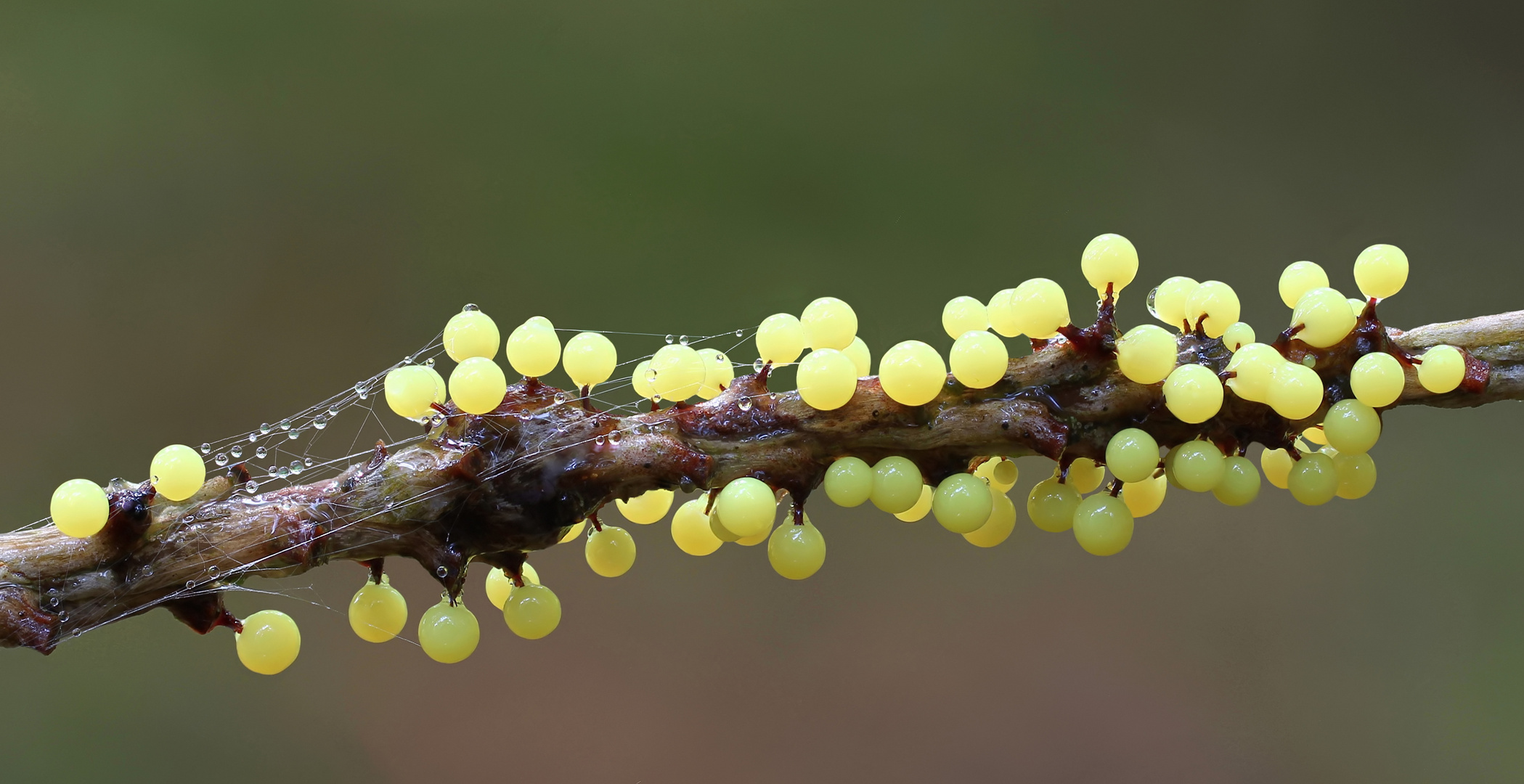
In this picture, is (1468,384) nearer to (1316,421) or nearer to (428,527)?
(1316,421)

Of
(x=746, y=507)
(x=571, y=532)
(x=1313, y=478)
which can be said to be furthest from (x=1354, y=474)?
(x=571, y=532)

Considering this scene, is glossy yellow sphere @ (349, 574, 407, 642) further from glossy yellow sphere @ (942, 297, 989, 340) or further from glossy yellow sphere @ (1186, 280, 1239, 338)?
glossy yellow sphere @ (1186, 280, 1239, 338)

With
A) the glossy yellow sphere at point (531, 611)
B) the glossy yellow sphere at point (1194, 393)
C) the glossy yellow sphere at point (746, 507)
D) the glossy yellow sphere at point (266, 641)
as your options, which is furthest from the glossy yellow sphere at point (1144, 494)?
the glossy yellow sphere at point (266, 641)

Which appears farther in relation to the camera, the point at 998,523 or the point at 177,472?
the point at 998,523

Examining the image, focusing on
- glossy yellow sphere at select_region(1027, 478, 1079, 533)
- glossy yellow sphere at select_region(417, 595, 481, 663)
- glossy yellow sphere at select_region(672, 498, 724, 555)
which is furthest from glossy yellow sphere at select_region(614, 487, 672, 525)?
glossy yellow sphere at select_region(1027, 478, 1079, 533)

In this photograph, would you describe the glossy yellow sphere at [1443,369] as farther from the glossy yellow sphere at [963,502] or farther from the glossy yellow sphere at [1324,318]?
the glossy yellow sphere at [963,502]

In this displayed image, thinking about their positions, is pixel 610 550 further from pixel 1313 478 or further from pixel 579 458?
pixel 1313 478
